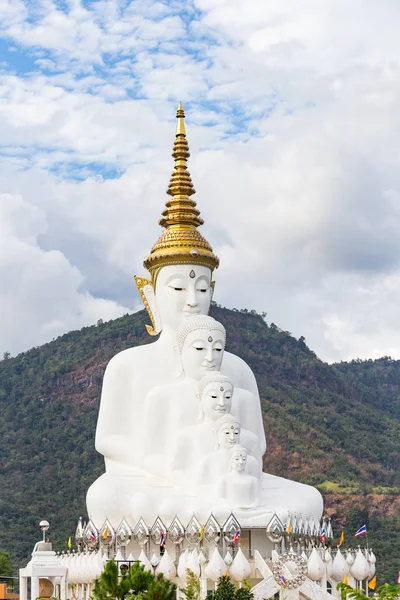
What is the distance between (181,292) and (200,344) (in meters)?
1.98

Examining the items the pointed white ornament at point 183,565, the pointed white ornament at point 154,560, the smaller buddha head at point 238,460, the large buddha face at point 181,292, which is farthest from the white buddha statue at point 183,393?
the pointed white ornament at point 183,565

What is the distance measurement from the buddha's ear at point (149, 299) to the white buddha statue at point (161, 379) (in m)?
0.03

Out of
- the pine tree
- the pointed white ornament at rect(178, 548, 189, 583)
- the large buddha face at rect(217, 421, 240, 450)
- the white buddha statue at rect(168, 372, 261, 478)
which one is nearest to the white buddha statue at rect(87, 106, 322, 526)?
the white buddha statue at rect(168, 372, 261, 478)

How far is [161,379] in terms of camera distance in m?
28.4

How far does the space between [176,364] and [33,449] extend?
32046 mm

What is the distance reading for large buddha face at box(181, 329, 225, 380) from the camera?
1078 inches

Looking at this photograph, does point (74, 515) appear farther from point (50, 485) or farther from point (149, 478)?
point (149, 478)

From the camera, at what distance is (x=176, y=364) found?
28484 millimetres

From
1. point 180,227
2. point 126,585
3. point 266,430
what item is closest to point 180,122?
point 180,227

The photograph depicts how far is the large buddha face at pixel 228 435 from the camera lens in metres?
25.9

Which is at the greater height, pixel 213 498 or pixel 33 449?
pixel 33 449

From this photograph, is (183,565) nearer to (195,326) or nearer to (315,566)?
(315,566)

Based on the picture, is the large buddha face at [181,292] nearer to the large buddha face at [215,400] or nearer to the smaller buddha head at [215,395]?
the smaller buddha head at [215,395]

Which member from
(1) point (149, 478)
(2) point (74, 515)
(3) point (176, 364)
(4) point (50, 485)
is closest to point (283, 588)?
(1) point (149, 478)
